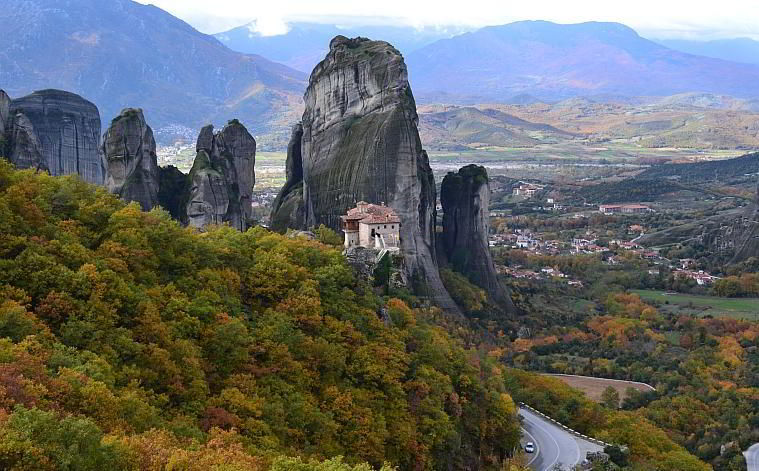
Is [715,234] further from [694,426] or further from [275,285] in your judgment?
[275,285]

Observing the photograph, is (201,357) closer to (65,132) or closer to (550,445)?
(550,445)

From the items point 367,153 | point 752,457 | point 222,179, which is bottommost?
point 752,457

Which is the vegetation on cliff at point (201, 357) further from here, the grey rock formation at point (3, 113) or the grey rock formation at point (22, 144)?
the grey rock formation at point (3, 113)

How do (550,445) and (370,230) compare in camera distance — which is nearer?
(550,445)

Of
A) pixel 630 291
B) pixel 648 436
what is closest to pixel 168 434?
pixel 648 436

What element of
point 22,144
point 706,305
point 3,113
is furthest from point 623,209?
point 3,113
